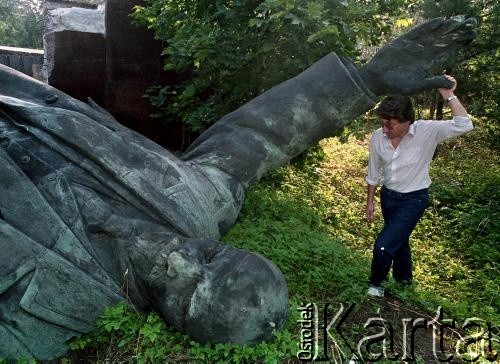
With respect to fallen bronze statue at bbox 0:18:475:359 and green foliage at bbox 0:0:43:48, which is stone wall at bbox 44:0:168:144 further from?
green foliage at bbox 0:0:43:48

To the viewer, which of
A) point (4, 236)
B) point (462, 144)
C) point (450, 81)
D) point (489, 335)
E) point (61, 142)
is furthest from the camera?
point (462, 144)

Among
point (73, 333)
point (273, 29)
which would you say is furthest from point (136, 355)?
point (273, 29)

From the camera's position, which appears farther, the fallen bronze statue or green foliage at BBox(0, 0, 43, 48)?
green foliage at BBox(0, 0, 43, 48)

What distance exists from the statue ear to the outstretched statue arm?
0.82 meters

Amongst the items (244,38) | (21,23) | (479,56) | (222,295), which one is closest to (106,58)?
(244,38)

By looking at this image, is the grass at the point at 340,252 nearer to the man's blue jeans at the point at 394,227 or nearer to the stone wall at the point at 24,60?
the man's blue jeans at the point at 394,227

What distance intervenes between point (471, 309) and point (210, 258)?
71.0 inches

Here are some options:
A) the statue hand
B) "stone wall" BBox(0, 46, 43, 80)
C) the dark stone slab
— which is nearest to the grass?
the statue hand

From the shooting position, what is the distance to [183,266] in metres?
2.22

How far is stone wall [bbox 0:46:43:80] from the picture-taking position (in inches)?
308

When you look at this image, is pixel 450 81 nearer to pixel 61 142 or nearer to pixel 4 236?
pixel 61 142

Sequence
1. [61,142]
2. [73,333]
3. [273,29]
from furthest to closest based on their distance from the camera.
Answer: [273,29]
[61,142]
[73,333]

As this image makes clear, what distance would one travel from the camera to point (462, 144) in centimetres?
877

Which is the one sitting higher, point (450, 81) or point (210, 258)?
point (450, 81)
